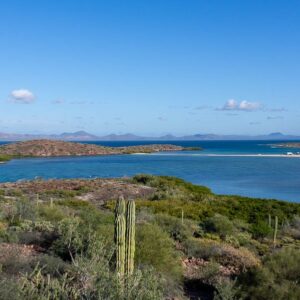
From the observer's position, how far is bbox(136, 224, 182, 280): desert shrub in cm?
1226

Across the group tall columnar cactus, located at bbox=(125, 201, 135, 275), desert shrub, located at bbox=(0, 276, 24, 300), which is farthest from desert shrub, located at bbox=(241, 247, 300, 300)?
desert shrub, located at bbox=(0, 276, 24, 300)

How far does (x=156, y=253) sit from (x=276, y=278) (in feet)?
10.7

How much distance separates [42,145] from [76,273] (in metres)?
114

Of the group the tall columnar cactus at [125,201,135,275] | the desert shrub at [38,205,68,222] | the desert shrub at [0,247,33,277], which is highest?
the tall columnar cactus at [125,201,135,275]

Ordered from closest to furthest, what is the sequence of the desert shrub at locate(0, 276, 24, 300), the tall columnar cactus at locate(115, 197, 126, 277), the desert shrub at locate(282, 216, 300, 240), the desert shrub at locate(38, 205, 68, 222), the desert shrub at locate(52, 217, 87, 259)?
the desert shrub at locate(0, 276, 24, 300), the tall columnar cactus at locate(115, 197, 126, 277), the desert shrub at locate(52, 217, 87, 259), the desert shrub at locate(38, 205, 68, 222), the desert shrub at locate(282, 216, 300, 240)

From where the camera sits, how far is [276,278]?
11.0 m

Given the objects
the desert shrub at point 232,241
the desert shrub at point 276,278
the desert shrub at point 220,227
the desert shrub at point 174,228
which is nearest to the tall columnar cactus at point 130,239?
the desert shrub at point 276,278

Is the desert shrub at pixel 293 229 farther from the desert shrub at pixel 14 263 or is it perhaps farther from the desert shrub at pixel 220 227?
the desert shrub at pixel 14 263

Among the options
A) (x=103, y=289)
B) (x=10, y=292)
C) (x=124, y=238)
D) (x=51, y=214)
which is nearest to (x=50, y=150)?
(x=51, y=214)

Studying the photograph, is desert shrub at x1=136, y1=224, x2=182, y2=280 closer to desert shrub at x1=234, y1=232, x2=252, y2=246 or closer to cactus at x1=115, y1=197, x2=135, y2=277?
cactus at x1=115, y1=197, x2=135, y2=277

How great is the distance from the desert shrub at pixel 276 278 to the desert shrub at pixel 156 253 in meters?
1.89

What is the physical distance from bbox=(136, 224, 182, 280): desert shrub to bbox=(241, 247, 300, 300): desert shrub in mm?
1887

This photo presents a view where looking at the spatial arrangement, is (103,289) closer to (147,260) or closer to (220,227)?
(147,260)

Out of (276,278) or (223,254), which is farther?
(223,254)
